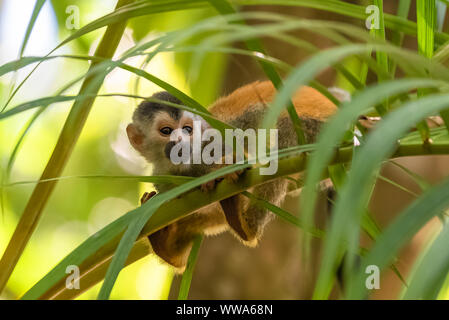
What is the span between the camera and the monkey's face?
177 cm

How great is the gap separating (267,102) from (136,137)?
57 centimetres

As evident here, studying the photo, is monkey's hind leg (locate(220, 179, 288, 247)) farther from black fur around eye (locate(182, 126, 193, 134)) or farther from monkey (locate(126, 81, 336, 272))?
black fur around eye (locate(182, 126, 193, 134))

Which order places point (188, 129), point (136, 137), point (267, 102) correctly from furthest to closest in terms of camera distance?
1. point (136, 137)
2. point (188, 129)
3. point (267, 102)

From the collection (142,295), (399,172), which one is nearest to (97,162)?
(142,295)

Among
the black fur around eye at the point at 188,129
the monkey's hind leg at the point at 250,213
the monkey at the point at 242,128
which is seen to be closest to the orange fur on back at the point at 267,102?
the monkey at the point at 242,128

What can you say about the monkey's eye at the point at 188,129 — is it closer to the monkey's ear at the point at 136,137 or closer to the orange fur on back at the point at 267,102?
the orange fur on back at the point at 267,102

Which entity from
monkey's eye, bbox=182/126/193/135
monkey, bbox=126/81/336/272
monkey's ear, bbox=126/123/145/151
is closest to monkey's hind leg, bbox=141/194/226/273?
monkey, bbox=126/81/336/272

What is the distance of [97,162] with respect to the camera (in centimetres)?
348

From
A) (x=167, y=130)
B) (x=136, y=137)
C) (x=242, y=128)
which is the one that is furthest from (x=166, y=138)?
(x=242, y=128)

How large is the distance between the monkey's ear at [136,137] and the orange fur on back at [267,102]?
0.29 meters

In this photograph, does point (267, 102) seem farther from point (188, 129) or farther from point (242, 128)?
point (188, 129)

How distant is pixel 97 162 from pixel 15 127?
65 cm

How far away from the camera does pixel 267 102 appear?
168 cm
